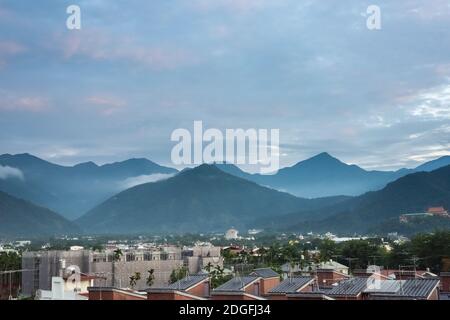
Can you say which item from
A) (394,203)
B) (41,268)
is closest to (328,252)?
(41,268)

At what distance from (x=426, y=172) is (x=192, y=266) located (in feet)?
106

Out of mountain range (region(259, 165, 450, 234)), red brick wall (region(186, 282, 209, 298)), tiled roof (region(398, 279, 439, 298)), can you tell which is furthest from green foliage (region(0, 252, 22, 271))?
mountain range (region(259, 165, 450, 234))

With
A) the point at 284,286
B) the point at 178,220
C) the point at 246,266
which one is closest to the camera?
the point at 284,286

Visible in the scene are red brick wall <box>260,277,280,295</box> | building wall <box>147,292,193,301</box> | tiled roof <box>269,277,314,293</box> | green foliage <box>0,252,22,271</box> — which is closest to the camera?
building wall <box>147,292,193,301</box>

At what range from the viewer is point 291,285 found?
3.88 m

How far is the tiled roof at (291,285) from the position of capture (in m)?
3.72

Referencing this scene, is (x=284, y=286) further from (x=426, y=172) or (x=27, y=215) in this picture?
(x=27, y=215)

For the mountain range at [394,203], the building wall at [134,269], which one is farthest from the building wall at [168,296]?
the mountain range at [394,203]

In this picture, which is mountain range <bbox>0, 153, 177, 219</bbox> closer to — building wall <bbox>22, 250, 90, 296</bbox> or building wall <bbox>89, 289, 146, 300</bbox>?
building wall <bbox>22, 250, 90, 296</bbox>

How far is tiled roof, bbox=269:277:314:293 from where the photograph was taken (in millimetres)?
3719

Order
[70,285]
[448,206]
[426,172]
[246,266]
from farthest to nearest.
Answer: [426,172] → [448,206] → [246,266] → [70,285]
